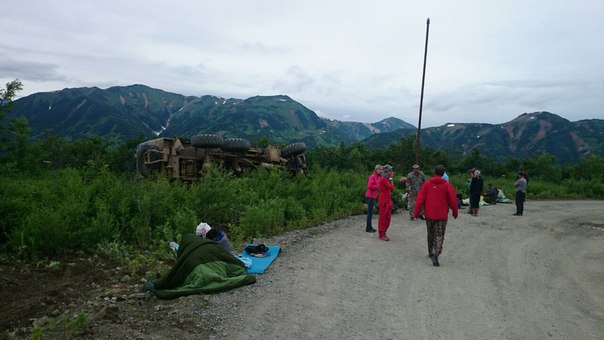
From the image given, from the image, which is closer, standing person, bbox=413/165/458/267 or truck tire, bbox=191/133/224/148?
standing person, bbox=413/165/458/267

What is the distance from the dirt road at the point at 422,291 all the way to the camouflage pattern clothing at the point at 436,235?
320 millimetres

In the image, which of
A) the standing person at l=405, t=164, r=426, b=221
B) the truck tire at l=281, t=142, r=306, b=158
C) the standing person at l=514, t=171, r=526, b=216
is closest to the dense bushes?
the standing person at l=405, t=164, r=426, b=221

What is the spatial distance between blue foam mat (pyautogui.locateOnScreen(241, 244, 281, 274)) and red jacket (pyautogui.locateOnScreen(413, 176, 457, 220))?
303 cm

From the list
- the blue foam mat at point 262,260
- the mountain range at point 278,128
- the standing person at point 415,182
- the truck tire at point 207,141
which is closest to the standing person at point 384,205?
A: the blue foam mat at point 262,260

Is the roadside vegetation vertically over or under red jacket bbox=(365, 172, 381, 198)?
under

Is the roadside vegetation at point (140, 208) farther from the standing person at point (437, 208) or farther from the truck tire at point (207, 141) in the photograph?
the standing person at point (437, 208)

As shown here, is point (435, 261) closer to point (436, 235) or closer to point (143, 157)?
point (436, 235)

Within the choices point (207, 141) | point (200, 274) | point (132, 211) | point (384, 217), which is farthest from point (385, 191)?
point (207, 141)

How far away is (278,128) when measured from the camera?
160m

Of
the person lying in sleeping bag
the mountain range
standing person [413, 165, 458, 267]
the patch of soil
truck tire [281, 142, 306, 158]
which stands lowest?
the patch of soil

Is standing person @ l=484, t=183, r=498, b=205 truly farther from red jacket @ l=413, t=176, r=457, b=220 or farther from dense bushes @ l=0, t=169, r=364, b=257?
red jacket @ l=413, t=176, r=457, b=220

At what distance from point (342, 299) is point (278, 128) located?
15623 cm

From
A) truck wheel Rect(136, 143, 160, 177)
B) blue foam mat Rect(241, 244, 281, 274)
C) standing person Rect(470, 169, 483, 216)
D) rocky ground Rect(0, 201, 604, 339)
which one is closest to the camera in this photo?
rocky ground Rect(0, 201, 604, 339)

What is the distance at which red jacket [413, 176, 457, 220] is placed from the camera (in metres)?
7.19
